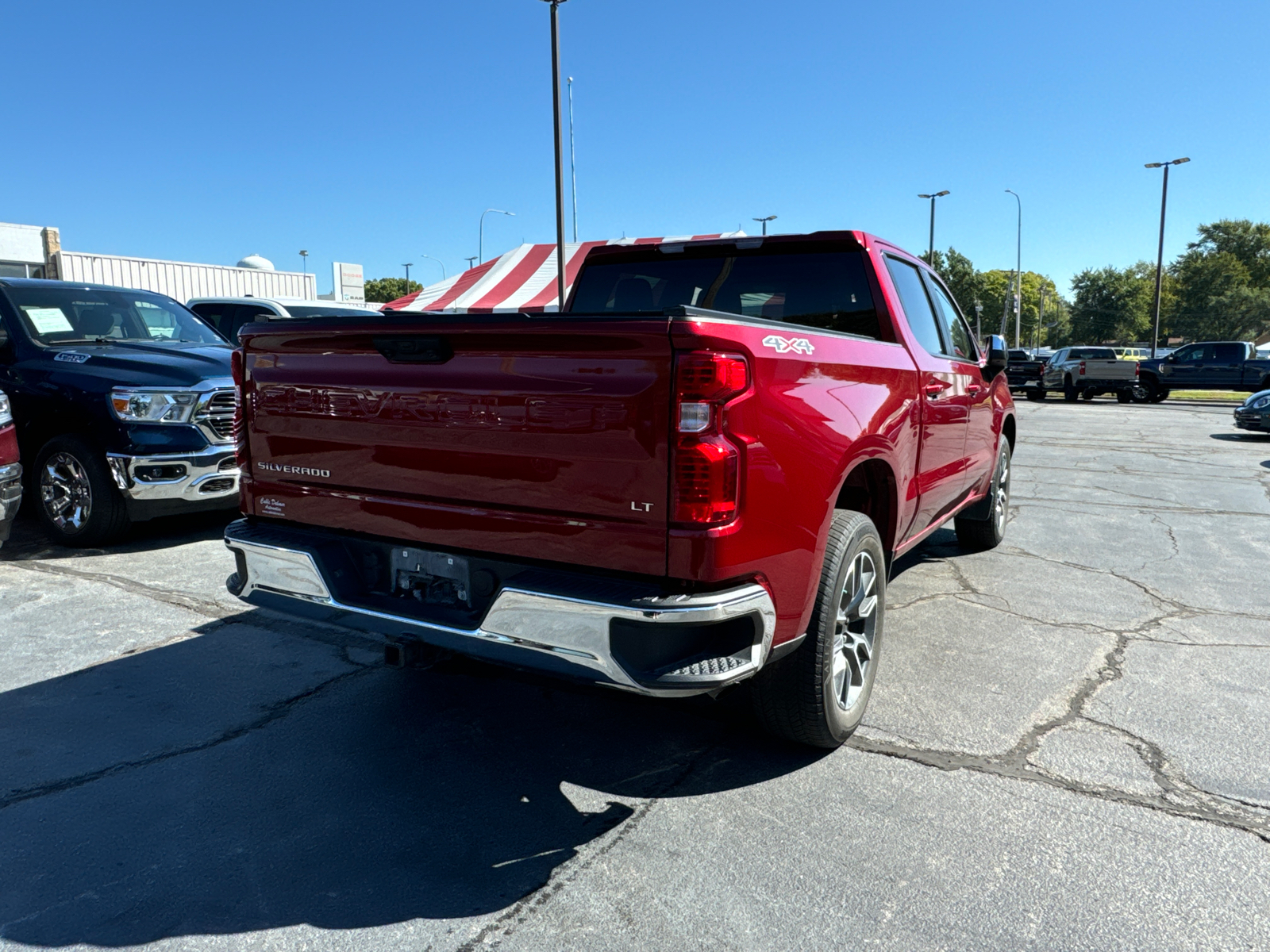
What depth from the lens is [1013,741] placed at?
3.41m

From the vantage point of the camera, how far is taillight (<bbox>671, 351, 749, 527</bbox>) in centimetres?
243

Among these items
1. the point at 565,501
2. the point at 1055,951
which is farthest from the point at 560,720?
the point at 1055,951

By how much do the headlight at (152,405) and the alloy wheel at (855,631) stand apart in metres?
4.95

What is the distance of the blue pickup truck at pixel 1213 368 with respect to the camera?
88.8ft

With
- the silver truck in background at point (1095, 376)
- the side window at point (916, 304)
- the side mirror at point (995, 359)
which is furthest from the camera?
the silver truck in background at point (1095, 376)

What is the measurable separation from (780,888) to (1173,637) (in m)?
3.24

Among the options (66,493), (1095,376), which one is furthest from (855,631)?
(1095,376)

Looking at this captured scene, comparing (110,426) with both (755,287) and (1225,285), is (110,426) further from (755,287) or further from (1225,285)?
(1225,285)

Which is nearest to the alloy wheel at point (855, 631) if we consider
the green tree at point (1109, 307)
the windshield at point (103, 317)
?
the windshield at point (103, 317)

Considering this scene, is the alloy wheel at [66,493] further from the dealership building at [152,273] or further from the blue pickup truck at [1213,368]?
the blue pickup truck at [1213,368]

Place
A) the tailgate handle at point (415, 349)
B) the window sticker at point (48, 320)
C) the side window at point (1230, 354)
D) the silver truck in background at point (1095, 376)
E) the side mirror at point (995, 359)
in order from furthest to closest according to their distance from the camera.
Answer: the side window at point (1230, 354)
the silver truck in background at point (1095, 376)
the window sticker at point (48, 320)
the side mirror at point (995, 359)
the tailgate handle at point (415, 349)

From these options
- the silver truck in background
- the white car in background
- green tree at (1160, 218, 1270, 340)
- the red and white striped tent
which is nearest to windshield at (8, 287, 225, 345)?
the white car in background

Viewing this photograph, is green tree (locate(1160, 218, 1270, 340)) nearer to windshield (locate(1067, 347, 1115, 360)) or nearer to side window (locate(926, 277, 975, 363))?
windshield (locate(1067, 347, 1115, 360))

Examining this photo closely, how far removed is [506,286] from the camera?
2514 centimetres
